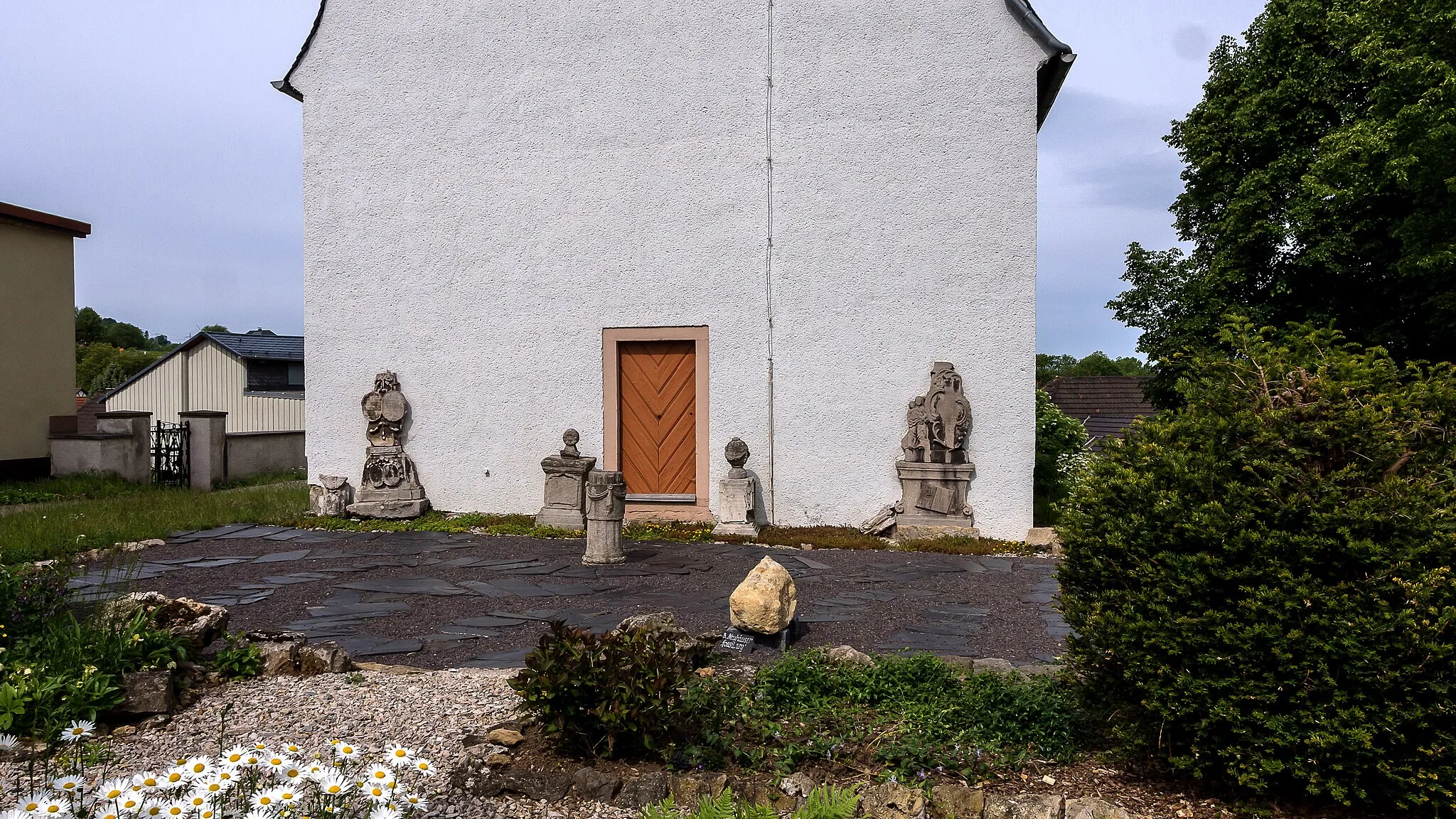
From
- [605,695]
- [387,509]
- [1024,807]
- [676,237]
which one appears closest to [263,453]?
[387,509]

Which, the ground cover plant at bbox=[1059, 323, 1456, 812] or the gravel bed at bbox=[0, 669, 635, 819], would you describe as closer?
the ground cover plant at bbox=[1059, 323, 1456, 812]

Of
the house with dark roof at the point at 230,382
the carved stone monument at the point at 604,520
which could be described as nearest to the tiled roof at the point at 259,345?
the house with dark roof at the point at 230,382

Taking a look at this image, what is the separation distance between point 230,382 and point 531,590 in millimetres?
24822

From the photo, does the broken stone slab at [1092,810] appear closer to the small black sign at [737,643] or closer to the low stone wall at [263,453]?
the small black sign at [737,643]

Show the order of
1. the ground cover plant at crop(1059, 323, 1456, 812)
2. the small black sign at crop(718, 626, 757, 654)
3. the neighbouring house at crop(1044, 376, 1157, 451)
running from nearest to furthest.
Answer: the ground cover plant at crop(1059, 323, 1456, 812)
the small black sign at crop(718, 626, 757, 654)
the neighbouring house at crop(1044, 376, 1157, 451)

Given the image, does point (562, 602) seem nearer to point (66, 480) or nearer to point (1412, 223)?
point (66, 480)

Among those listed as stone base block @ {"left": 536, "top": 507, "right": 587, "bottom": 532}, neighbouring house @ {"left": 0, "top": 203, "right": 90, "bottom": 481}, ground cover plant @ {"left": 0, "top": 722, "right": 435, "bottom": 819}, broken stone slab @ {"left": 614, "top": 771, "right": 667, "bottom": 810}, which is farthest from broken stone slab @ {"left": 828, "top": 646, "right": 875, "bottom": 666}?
neighbouring house @ {"left": 0, "top": 203, "right": 90, "bottom": 481}

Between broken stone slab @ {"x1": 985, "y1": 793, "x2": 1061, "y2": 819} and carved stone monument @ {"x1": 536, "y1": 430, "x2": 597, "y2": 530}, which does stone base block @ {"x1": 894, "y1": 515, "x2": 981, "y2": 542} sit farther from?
broken stone slab @ {"x1": 985, "y1": 793, "x2": 1061, "y2": 819}

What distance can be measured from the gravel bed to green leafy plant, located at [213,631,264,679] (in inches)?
4.2

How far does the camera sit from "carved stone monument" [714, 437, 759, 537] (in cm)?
1018

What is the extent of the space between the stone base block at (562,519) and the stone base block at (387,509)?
1789mm

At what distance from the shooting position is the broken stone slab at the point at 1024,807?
3.08m

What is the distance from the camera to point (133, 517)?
1051 centimetres

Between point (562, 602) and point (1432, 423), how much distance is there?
5230mm
